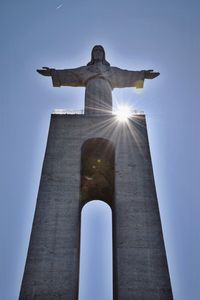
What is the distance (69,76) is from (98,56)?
1.88 metres

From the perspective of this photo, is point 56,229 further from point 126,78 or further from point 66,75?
point 126,78

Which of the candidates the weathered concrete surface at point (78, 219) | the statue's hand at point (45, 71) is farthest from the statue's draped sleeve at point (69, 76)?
the weathered concrete surface at point (78, 219)

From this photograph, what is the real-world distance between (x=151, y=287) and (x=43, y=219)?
13.1 feet

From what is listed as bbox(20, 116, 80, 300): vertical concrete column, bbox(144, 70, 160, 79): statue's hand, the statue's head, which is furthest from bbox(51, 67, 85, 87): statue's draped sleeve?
bbox(20, 116, 80, 300): vertical concrete column

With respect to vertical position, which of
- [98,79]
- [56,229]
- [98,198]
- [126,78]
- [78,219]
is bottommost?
[56,229]

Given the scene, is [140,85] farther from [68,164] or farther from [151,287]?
[151,287]

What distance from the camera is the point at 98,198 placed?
16.9m

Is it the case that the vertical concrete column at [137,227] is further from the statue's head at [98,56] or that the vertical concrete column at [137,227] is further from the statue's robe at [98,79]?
the statue's head at [98,56]

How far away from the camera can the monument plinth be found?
34.6 feet

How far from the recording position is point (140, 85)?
18641 millimetres

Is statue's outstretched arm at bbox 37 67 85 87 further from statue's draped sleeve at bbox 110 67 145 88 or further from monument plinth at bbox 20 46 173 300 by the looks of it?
statue's draped sleeve at bbox 110 67 145 88

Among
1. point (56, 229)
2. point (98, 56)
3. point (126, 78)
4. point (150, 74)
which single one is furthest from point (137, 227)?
point (98, 56)

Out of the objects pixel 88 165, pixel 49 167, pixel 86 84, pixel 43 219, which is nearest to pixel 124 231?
pixel 43 219

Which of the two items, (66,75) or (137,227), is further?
(66,75)
